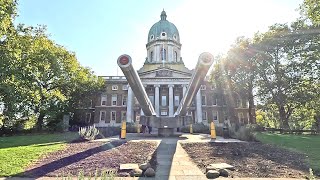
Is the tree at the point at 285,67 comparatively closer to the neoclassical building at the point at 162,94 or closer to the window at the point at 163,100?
the neoclassical building at the point at 162,94

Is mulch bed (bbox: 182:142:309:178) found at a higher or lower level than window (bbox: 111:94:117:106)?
lower

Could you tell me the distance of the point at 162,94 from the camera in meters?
53.9

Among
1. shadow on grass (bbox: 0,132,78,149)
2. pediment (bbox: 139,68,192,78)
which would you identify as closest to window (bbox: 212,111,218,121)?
pediment (bbox: 139,68,192,78)

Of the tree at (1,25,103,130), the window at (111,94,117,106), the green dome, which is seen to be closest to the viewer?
the tree at (1,25,103,130)

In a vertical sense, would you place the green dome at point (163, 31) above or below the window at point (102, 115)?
above

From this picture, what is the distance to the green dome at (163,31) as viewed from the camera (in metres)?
60.0

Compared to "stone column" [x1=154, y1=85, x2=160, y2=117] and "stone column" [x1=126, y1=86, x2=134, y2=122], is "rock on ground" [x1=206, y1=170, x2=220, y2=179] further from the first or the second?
"stone column" [x1=154, y1=85, x2=160, y2=117]

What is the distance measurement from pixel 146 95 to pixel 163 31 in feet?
168

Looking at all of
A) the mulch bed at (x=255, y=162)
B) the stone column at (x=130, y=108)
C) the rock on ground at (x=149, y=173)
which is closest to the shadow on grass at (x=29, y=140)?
the mulch bed at (x=255, y=162)

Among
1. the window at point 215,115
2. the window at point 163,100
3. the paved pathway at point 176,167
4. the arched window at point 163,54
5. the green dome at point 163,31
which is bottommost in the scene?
the paved pathway at point 176,167

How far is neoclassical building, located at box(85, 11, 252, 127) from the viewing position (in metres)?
50.2

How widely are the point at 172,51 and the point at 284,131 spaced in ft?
117

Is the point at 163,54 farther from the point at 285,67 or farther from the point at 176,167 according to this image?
the point at 176,167

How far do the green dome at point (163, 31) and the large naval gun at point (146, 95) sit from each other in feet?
150
